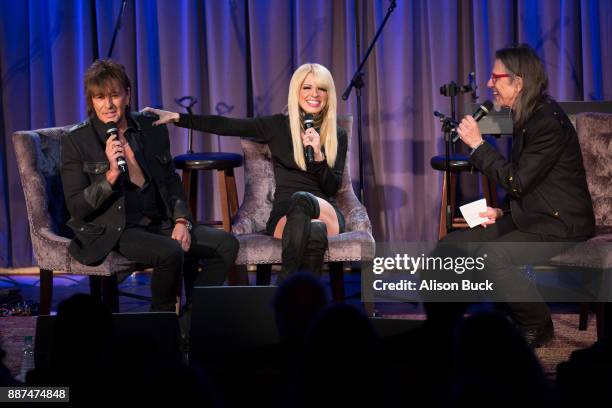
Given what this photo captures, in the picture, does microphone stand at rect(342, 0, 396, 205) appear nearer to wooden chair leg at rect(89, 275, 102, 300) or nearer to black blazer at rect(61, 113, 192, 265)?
black blazer at rect(61, 113, 192, 265)

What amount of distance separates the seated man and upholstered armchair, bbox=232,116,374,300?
142 mm

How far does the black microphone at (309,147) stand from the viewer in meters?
3.75

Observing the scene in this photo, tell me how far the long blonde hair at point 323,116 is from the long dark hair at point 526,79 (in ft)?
3.15

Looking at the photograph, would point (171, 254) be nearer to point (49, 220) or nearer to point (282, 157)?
point (49, 220)

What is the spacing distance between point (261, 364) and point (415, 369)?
0.45 meters

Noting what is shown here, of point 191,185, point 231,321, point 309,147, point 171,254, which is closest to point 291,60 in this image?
point 191,185

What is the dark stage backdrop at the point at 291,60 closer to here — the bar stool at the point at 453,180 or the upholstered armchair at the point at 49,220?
the bar stool at the point at 453,180

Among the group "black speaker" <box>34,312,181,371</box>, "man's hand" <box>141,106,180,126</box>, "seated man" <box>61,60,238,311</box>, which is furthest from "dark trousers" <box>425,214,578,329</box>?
"black speaker" <box>34,312,181,371</box>

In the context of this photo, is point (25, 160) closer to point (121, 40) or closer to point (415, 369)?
point (121, 40)

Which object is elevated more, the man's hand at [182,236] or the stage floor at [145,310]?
the man's hand at [182,236]

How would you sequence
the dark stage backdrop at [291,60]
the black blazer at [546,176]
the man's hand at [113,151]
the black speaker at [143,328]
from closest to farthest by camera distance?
the black speaker at [143,328] < the man's hand at [113,151] < the black blazer at [546,176] < the dark stage backdrop at [291,60]

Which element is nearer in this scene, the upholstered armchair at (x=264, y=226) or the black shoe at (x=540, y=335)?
the black shoe at (x=540, y=335)

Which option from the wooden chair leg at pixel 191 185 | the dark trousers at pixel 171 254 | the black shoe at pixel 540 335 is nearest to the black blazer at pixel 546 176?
the black shoe at pixel 540 335

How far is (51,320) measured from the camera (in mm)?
2012
